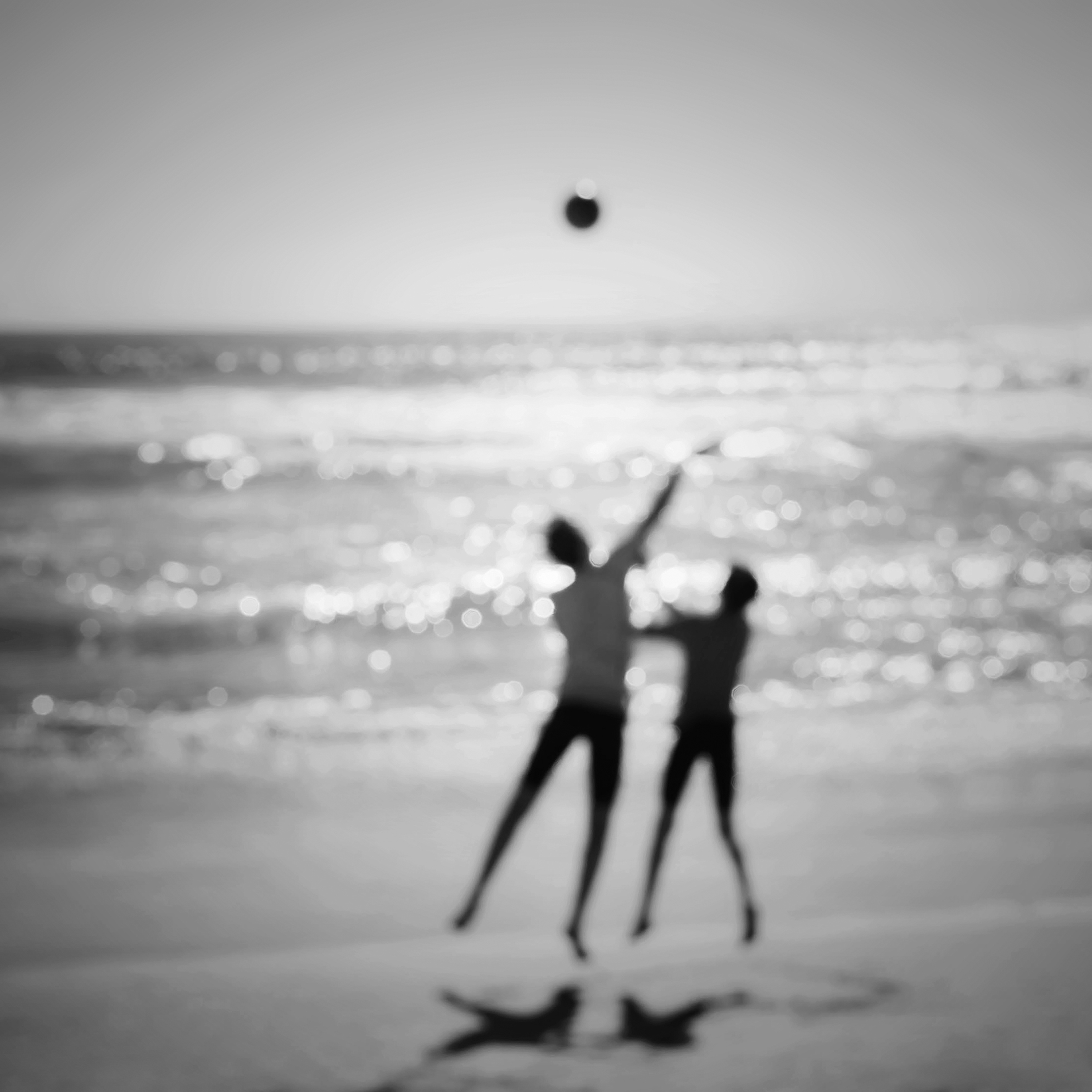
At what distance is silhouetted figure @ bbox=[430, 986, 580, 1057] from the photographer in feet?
11.4

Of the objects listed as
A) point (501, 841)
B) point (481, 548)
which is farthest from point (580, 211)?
point (481, 548)

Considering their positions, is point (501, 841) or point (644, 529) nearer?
point (644, 529)

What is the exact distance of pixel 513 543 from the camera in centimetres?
1562

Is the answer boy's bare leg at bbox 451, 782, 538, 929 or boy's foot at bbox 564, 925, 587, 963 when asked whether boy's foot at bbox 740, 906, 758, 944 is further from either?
boy's bare leg at bbox 451, 782, 538, 929

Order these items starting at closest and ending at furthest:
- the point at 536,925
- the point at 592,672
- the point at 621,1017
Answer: the point at 621,1017 → the point at 592,672 → the point at 536,925

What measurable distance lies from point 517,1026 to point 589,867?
84 centimetres

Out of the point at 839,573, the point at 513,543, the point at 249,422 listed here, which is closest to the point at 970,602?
the point at 839,573

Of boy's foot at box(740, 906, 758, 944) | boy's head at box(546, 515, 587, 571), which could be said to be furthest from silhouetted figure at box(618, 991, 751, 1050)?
boy's head at box(546, 515, 587, 571)

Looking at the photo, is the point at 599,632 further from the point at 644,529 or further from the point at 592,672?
the point at 644,529

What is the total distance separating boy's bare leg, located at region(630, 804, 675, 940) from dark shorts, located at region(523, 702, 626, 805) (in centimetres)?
27

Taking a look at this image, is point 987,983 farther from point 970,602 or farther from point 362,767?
point 970,602

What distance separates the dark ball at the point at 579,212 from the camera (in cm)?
562

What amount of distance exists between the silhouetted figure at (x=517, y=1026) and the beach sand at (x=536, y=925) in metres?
0.04

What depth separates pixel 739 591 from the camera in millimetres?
4273
